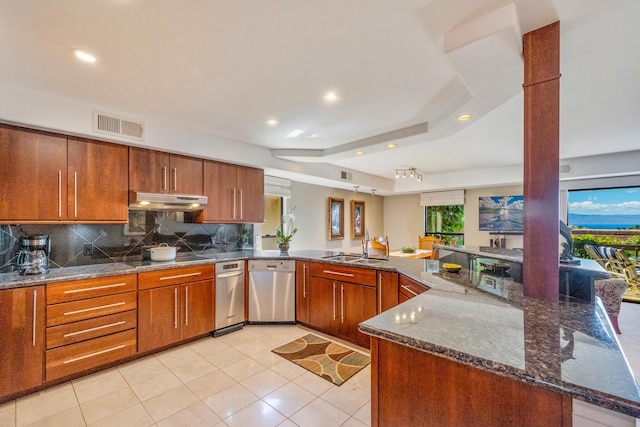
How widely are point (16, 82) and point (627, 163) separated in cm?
726

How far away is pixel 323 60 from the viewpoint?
1879 millimetres

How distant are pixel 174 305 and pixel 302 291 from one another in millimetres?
1409

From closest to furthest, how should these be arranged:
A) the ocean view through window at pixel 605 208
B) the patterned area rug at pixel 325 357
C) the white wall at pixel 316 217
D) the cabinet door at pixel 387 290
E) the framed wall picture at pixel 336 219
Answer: the patterned area rug at pixel 325 357
the cabinet door at pixel 387 290
the ocean view through window at pixel 605 208
the white wall at pixel 316 217
the framed wall picture at pixel 336 219

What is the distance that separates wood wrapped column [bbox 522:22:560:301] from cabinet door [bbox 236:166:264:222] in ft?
10.4

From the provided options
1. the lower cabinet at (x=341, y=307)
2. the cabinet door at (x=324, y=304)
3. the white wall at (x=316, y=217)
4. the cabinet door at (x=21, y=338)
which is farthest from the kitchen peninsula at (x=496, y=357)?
the white wall at (x=316, y=217)

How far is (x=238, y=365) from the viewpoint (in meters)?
2.61

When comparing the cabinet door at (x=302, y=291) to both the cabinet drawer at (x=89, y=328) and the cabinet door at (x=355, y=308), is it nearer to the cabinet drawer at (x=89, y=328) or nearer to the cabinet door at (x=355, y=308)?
the cabinet door at (x=355, y=308)

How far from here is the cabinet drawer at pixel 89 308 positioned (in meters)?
2.28

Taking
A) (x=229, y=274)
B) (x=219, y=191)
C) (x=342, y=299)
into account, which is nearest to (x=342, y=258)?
(x=342, y=299)

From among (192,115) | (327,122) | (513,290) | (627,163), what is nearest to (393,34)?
(327,122)

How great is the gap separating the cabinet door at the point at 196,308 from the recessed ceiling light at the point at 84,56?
210 centimetres

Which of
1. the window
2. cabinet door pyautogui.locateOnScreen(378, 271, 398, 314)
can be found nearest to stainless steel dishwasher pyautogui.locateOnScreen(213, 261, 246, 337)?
cabinet door pyautogui.locateOnScreen(378, 271, 398, 314)

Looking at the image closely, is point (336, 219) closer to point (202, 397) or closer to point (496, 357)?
point (202, 397)

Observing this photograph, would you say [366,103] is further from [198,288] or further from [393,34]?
[198,288]
